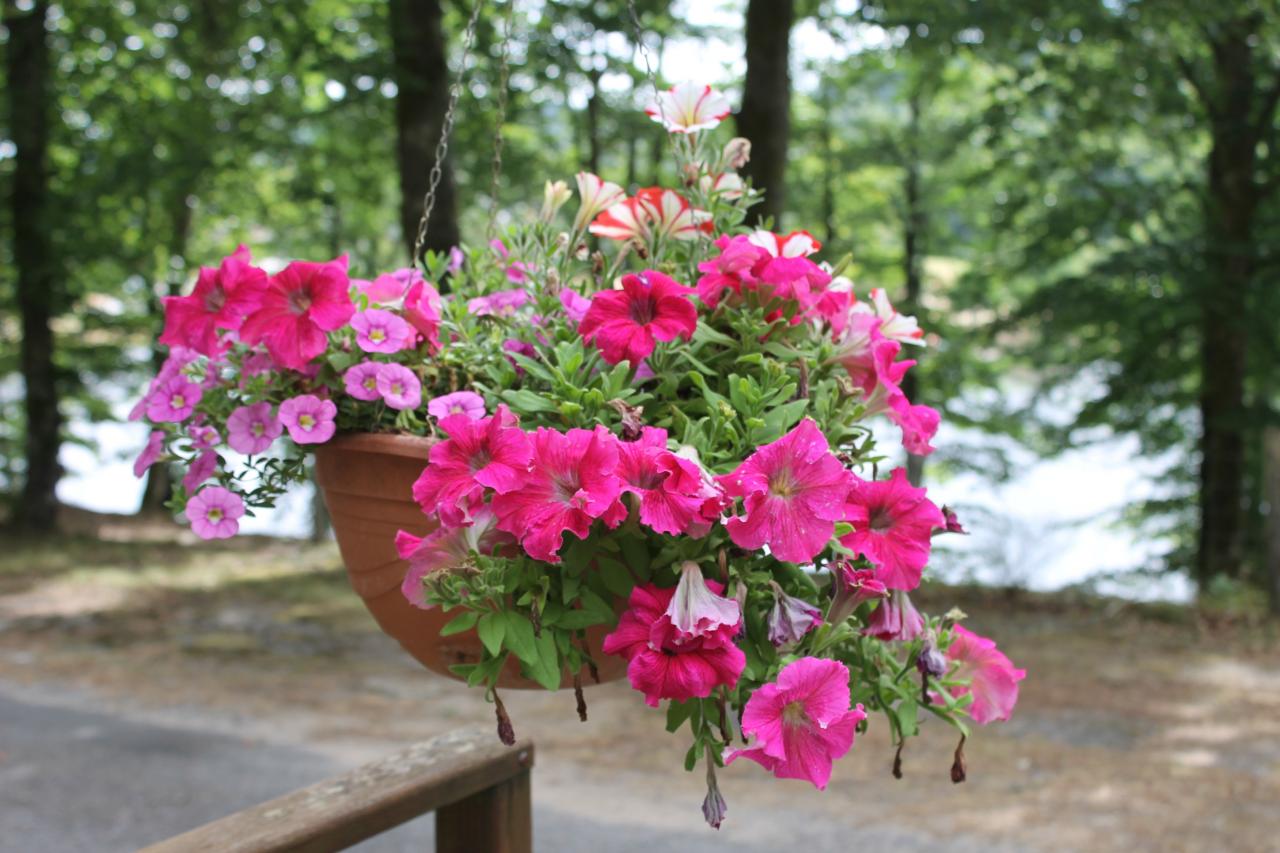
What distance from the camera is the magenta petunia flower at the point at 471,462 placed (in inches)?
41.6

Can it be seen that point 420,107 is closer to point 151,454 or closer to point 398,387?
point 151,454

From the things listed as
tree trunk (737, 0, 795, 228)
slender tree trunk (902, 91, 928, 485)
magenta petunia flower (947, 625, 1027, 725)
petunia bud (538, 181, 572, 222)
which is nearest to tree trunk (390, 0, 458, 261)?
tree trunk (737, 0, 795, 228)

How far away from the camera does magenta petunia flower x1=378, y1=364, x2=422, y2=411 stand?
51.8 inches

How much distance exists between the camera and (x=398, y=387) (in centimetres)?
133

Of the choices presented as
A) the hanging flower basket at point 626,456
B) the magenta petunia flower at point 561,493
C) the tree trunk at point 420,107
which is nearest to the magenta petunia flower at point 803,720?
the hanging flower basket at point 626,456

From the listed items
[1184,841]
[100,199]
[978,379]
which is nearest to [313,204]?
[100,199]

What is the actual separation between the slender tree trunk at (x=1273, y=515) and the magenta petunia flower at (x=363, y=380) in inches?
248

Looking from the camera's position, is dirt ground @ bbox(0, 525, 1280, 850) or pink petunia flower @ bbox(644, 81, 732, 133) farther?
dirt ground @ bbox(0, 525, 1280, 850)

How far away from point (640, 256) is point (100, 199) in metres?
9.07

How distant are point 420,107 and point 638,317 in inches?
219

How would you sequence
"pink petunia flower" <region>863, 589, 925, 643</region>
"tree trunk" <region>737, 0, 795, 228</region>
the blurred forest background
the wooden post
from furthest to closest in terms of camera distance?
1. the blurred forest background
2. "tree trunk" <region>737, 0, 795, 228</region>
3. the wooden post
4. "pink petunia flower" <region>863, 589, 925, 643</region>

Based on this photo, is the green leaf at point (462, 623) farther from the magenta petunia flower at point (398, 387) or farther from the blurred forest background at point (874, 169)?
the blurred forest background at point (874, 169)

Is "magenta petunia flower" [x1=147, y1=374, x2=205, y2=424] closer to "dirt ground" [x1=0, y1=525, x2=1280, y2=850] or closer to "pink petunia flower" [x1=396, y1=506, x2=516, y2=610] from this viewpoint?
"pink petunia flower" [x1=396, y1=506, x2=516, y2=610]

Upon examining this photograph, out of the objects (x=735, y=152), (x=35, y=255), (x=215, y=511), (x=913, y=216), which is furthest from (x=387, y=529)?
(x=913, y=216)
